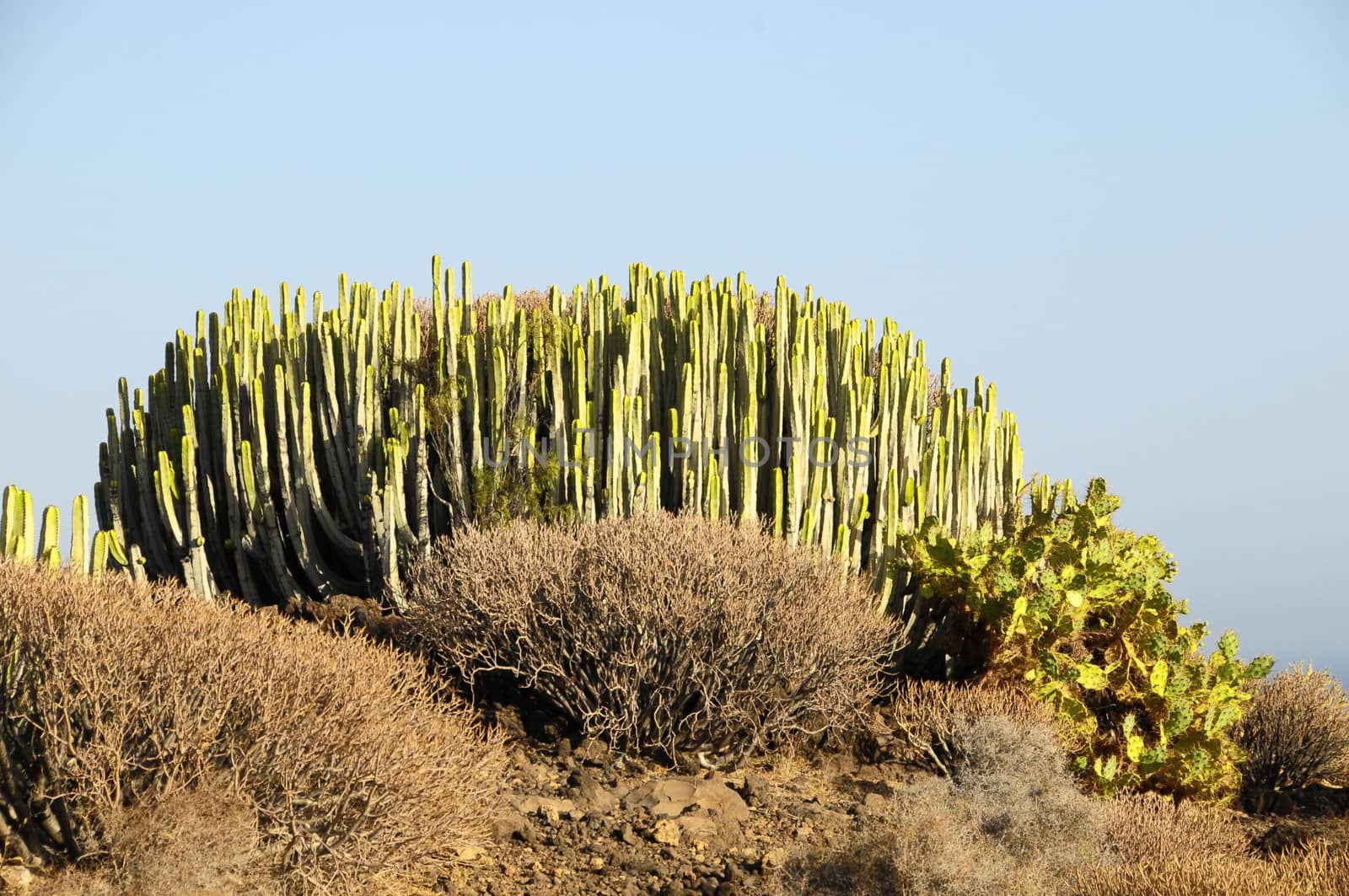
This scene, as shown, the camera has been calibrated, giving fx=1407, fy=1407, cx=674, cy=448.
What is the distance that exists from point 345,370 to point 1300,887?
7733 mm

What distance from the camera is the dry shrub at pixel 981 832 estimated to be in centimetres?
619

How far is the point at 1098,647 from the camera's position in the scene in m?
9.56

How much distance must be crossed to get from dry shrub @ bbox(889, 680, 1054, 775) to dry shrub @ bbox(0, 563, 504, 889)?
10.9 ft

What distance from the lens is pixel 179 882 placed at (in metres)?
5.39

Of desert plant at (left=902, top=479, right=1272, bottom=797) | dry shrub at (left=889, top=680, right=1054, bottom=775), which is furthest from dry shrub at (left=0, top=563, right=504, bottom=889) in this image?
desert plant at (left=902, top=479, right=1272, bottom=797)

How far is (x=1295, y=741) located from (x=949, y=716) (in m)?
3.46

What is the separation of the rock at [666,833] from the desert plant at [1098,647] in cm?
287

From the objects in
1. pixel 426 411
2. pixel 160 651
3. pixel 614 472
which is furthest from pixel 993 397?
pixel 160 651

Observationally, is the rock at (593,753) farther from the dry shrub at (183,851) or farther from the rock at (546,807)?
the dry shrub at (183,851)

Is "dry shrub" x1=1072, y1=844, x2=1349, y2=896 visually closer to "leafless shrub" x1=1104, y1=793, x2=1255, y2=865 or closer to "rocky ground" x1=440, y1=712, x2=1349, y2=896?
"leafless shrub" x1=1104, y1=793, x2=1255, y2=865

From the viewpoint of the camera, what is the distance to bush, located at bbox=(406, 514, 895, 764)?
25.8 ft

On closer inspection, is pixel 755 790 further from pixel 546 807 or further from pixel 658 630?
pixel 546 807

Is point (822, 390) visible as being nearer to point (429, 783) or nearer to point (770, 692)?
point (770, 692)

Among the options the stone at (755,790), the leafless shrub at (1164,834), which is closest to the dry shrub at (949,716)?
the leafless shrub at (1164,834)
